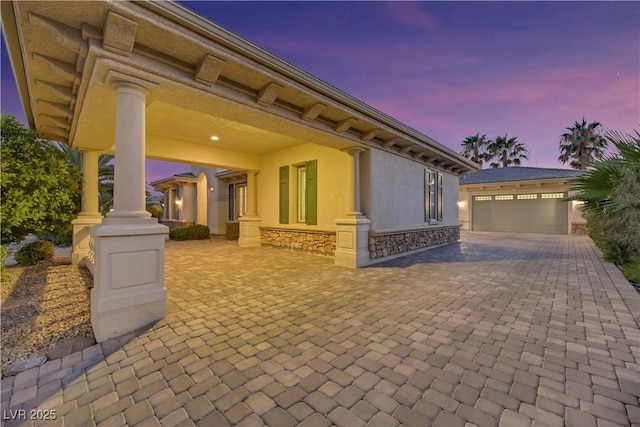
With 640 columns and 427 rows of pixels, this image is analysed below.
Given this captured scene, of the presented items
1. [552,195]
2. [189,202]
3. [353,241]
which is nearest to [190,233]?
[189,202]

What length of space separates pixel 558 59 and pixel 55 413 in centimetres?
1344

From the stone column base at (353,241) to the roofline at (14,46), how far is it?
19.4 ft

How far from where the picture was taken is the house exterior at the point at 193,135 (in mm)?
2799

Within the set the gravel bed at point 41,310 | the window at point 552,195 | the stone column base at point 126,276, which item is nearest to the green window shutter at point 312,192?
the stone column base at point 126,276

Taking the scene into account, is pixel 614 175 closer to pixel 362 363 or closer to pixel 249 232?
pixel 362 363

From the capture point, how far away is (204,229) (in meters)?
13.0

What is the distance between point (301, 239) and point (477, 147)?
31.5 metres

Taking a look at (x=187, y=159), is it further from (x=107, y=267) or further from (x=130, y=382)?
(x=130, y=382)

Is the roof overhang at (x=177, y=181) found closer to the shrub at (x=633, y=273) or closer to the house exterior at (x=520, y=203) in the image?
the house exterior at (x=520, y=203)

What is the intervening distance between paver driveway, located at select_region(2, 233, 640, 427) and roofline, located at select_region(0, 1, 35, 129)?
11.5 feet

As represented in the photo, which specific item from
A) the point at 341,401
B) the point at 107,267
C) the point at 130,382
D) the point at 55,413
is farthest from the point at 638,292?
the point at 107,267

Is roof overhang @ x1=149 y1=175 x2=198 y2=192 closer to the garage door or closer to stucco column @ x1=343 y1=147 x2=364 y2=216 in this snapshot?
stucco column @ x1=343 y1=147 x2=364 y2=216

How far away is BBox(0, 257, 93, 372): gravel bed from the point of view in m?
2.63

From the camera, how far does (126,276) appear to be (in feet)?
9.71
